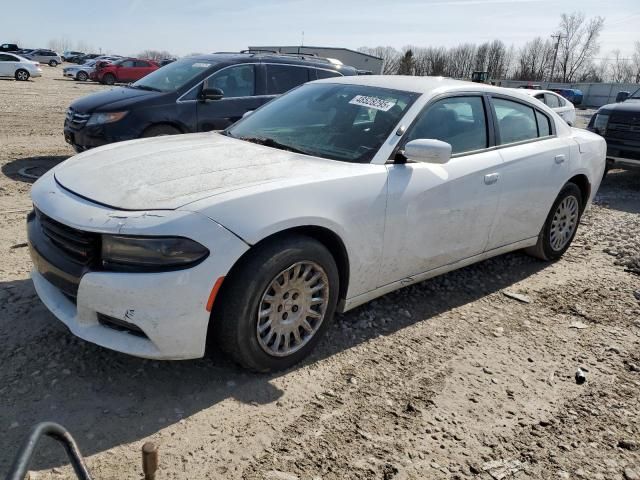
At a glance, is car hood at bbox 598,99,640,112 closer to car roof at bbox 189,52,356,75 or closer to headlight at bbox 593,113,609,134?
headlight at bbox 593,113,609,134

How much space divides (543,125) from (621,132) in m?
5.40

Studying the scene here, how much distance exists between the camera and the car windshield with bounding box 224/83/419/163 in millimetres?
3545

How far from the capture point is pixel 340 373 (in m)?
3.15

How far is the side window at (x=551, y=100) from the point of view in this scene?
11.8 m

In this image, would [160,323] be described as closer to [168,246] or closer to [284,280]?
[168,246]

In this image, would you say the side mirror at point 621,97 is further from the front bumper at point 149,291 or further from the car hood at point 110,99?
the front bumper at point 149,291

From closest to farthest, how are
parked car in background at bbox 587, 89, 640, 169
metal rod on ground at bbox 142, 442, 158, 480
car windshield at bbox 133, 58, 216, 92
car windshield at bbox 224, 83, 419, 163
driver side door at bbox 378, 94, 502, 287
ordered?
metal rod on ground at bbox 142, 442, 158, 480 < driver side door at bbox 378, 94, 502, 287 < car windshield at bbox 224, 83, 419, 163 < car windshield at bbox 133, 58, 216, 92 < parked car in background at bbox 587, 89, 640, 169

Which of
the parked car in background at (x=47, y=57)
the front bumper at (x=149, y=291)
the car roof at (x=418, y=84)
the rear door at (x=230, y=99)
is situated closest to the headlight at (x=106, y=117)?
the rear door at (x=230, y=99)

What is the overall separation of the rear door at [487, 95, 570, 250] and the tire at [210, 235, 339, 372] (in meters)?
1.78

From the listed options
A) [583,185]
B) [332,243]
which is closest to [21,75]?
[583,185]

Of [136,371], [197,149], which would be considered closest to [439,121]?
[197,149]

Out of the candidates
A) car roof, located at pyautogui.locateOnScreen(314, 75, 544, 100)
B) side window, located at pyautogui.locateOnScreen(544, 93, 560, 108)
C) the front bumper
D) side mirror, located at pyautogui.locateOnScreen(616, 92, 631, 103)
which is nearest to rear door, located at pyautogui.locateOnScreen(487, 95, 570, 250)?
car roof, located at pyautogui.locateOnScreen(314, 75, 544, 100)

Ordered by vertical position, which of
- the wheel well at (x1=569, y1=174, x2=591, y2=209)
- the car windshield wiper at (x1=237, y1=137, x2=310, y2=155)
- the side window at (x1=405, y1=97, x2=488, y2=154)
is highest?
the side window at (x1=405, y1=97, x2=488, y2=154)

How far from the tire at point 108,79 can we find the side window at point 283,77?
2885cm
